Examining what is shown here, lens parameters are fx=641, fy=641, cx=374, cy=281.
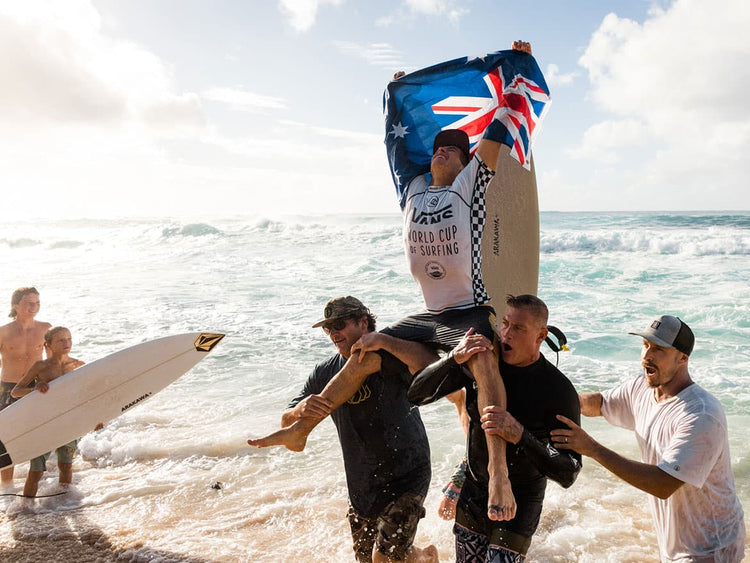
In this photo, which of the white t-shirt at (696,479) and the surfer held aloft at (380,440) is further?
the surfer held aloft at (380,440)

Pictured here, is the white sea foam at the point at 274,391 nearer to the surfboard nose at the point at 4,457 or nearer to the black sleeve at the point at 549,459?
the surfboard nose at the point at 4,457

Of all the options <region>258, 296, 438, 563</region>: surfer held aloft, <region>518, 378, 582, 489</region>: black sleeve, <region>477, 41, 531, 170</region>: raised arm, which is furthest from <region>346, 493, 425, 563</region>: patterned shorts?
<region>477, 41, 531, 170</region>: raised arm

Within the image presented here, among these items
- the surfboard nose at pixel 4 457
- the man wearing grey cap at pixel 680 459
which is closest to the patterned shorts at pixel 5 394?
the surfboard nose at pixel 4 457

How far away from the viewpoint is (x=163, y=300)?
15352mm

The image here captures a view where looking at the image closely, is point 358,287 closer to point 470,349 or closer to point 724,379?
point 724,379

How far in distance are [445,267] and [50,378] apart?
159 inches

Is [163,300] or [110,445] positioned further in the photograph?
[163,300]

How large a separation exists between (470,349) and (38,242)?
3780 centimetres

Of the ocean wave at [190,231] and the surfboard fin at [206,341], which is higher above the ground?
the ocean wave at [190,231]

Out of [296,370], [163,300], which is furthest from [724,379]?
[163,300]

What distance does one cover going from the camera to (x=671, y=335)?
286cm

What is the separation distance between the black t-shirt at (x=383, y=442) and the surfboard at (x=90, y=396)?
10.6 feet

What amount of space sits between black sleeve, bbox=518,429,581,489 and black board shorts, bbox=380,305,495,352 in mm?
671

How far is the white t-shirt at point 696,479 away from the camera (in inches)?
107
